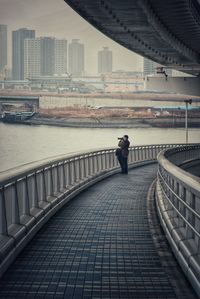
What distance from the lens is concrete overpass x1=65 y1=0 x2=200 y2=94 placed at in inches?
670

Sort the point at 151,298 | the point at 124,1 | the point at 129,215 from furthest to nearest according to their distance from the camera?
the point at 124,1 < the point at 129,215 < the point at 151,298

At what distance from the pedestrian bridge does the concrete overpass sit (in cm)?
533

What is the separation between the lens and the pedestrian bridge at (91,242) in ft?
21.3

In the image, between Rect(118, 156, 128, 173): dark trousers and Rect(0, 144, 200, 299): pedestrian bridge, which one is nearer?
Rect(0, 144, 200, 299): pedestrian bridge

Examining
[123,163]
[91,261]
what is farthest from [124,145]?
[91,261]

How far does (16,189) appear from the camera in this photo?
27.4 ft

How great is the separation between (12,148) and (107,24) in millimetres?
63351

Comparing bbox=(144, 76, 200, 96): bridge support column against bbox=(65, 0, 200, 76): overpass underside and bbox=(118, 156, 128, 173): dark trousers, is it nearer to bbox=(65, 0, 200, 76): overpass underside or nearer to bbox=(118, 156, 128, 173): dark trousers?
bbox=(65, 0, 200, 76): overpass underside

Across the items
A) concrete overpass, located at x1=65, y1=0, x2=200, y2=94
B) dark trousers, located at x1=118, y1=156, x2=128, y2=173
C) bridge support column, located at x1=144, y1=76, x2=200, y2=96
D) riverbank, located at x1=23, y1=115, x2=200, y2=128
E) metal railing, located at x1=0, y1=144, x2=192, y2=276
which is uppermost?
concrete overpass, located at x1=65, y1=0, x2=200, y2=94

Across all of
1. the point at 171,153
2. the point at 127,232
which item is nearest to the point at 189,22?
the point at 171,153

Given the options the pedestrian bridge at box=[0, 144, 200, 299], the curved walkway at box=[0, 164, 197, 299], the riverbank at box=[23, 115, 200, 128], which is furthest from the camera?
the riverbank at box=[23, 115, 200, 128]

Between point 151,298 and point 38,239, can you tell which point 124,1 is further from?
point 151,298

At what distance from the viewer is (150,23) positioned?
1966cm

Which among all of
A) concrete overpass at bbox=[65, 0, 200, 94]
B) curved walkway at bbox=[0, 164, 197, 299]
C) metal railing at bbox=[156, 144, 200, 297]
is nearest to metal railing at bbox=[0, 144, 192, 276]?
curved walkway at bbox=[0, 164, 197, 299]
